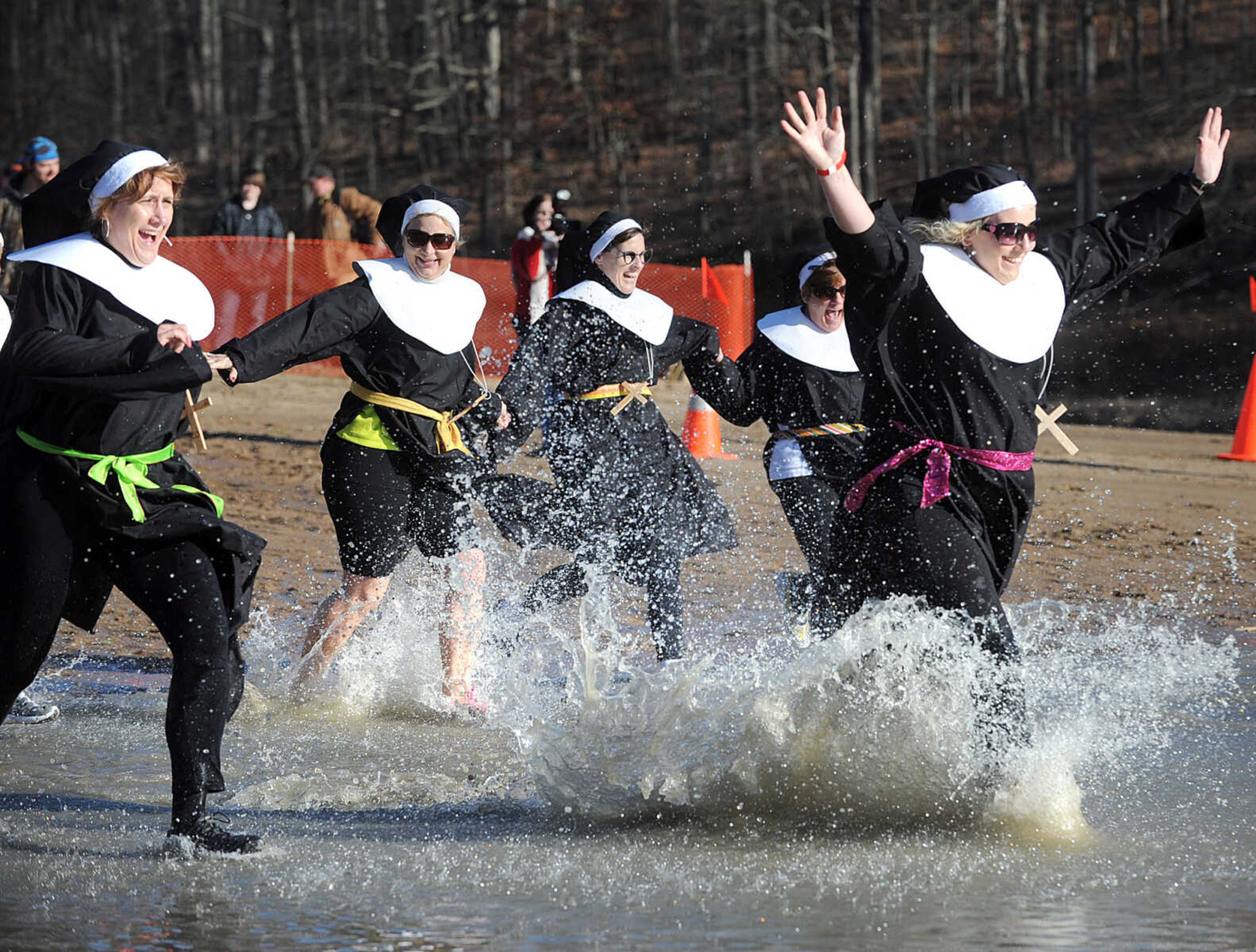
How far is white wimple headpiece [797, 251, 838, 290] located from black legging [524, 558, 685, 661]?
3.84 feet

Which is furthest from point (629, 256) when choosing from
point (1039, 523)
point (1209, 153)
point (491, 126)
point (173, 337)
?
point (491, 126)

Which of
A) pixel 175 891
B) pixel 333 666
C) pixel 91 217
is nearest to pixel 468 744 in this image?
pixel 333 666

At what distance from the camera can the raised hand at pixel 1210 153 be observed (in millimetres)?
5355

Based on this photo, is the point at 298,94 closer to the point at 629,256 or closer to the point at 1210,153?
the point at 629,256

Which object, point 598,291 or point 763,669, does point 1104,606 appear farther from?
point 763,669

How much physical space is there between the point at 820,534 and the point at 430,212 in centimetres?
180

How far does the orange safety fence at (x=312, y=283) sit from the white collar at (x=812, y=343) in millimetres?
9748

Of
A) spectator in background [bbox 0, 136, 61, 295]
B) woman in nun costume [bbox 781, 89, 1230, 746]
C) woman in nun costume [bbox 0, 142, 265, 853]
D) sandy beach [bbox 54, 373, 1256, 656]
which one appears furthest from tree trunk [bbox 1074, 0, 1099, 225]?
woman in nun costume [bbox 0, 142, 265, 853]

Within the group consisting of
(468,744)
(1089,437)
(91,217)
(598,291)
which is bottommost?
(1089,437)

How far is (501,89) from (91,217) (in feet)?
97.3

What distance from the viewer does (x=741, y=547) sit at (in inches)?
395

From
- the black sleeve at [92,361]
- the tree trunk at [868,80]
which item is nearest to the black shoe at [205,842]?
the black sleeve at [92,361]

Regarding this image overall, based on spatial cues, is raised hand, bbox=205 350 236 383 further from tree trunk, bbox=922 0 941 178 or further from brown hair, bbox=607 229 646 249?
tree trunk, bbox=922 0 941 178

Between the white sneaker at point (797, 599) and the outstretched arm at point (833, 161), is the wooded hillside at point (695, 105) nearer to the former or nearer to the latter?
the white sneaker at point (797, 599)
